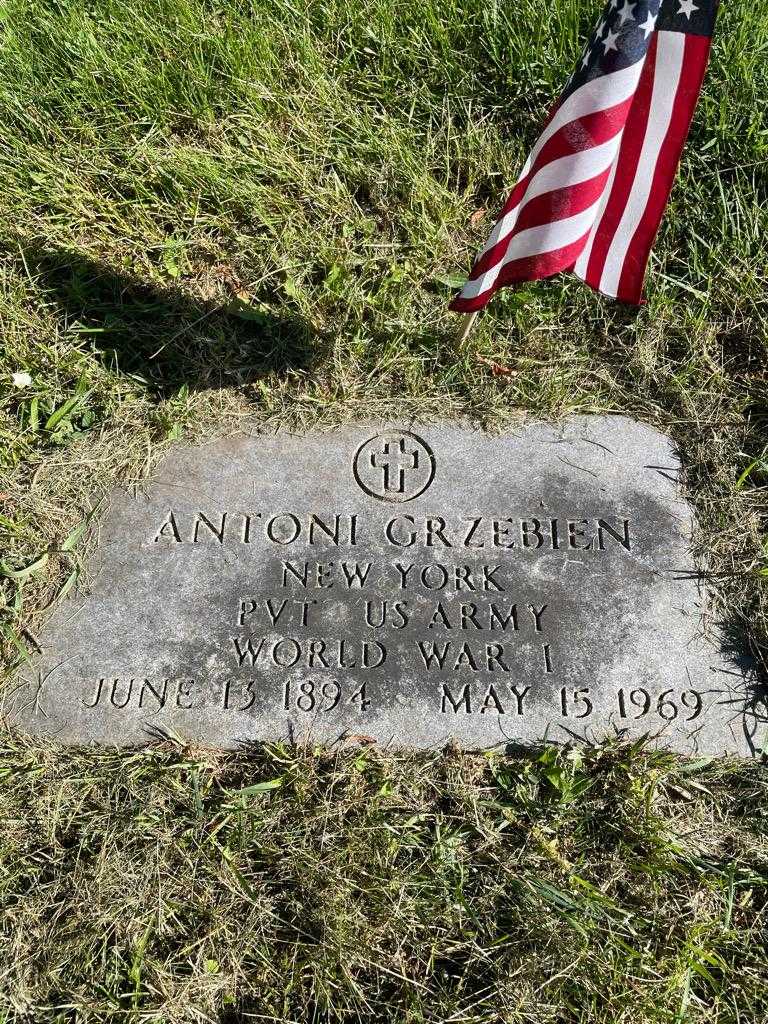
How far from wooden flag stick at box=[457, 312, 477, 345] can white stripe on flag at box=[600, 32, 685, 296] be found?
1.57ft

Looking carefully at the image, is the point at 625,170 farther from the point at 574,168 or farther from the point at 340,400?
the point at 340,400

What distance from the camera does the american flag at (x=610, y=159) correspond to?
6.70ft

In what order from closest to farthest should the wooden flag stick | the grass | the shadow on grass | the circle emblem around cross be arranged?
1. the grass
2. the circle emblem around cross
3. the wooden flag stick
4. the shadow on grass

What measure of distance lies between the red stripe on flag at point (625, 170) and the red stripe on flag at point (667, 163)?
2.5 inches

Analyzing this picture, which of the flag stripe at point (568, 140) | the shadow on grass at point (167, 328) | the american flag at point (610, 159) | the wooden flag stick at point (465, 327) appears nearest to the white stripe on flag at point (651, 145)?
the american flag at point (610, 159)

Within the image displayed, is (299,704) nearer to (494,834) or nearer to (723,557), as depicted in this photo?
(494,834)

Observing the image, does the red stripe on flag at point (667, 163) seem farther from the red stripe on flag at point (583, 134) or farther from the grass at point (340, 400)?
the grass at point (340, 400)

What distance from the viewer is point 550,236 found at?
226 cm

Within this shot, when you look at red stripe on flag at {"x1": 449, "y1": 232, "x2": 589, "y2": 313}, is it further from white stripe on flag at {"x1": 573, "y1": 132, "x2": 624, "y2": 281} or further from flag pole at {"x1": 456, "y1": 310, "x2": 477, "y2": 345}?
flag pole at {"x1": 456, "y1": 310, "x2": 477, "y2": 345}

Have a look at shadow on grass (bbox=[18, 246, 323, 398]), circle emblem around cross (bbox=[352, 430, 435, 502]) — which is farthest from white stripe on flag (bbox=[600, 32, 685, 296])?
shadow on grass (bbox=[18, 246, 323, 398])

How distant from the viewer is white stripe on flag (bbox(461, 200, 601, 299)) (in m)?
2.24

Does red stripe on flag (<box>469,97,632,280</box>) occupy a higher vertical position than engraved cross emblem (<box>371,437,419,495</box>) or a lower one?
higher

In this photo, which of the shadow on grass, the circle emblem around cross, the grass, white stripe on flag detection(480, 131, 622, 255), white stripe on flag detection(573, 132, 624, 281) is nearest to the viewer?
the grass

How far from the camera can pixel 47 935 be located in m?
2.08
